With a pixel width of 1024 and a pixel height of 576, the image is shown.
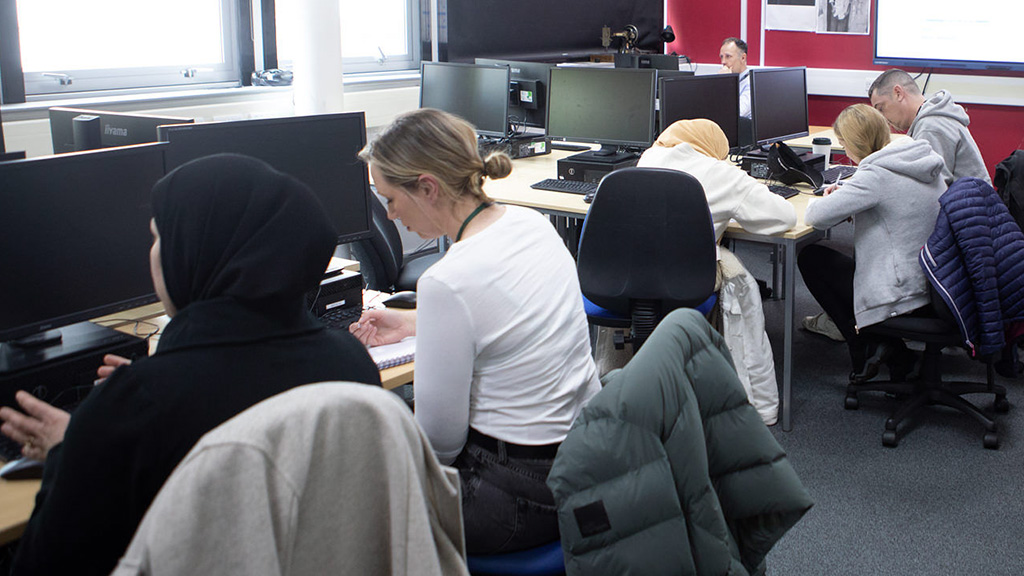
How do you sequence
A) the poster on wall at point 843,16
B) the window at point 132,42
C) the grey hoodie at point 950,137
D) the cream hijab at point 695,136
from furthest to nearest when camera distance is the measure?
the poster on wall at point 843,16 < the window at point 132,42 < the grey hoodie at point 950,137 < the cream hijab at point 695,136

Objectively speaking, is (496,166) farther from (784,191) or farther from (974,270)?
(784,191)

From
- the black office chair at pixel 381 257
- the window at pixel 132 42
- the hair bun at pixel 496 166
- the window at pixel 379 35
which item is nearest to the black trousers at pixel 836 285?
the black office chair at pixel 381 257

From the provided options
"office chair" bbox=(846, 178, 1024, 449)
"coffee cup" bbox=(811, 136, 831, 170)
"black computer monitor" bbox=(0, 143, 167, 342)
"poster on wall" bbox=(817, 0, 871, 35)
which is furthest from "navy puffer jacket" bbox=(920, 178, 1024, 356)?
"poster on wall" bbox=(817, 0, 871, 35)

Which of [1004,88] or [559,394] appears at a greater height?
[1004,88]

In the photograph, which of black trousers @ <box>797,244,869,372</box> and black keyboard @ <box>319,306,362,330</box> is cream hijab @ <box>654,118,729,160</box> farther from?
black keyboard @ <box>319,306,362,330</box>

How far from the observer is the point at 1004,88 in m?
5.63

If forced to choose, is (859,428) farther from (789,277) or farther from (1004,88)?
(1004,88)

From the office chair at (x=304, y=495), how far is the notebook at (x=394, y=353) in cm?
90

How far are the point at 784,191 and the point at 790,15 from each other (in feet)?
10.8

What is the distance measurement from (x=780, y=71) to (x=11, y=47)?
3.27 metres

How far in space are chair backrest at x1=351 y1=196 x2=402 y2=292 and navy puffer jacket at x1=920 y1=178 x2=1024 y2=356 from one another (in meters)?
1.86

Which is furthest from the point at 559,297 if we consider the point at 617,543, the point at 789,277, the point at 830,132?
the point at 830,132

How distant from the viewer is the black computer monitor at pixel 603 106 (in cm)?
396

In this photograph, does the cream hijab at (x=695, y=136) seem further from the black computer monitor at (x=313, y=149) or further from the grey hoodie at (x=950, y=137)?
the black computer monitor at (x=313, y=149)
